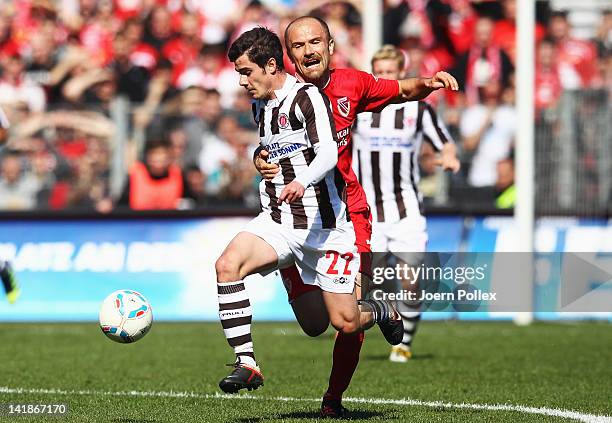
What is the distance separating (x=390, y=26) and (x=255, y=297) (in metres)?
4.25

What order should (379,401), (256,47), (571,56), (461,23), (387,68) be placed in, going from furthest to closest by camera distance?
(461,23) → (571,56) → (387,68) → (379,401) → (256,47)

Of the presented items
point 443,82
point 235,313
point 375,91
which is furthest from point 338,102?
point 235,313

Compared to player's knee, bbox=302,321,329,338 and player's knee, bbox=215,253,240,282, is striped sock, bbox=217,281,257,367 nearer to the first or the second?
player's knee, bbox=215,253,240,282

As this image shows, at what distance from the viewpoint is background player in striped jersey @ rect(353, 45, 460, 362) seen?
37.0 ft

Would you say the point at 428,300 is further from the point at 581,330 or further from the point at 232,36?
the point at 232,36

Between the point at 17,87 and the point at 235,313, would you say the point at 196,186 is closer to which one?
the point at 17,87

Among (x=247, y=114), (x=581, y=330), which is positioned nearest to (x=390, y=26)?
(x=247, y=114)

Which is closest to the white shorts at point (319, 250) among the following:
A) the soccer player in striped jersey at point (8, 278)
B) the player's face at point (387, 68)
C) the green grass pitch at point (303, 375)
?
the green grass pitch at point (303, 375)

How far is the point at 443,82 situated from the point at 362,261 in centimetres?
123

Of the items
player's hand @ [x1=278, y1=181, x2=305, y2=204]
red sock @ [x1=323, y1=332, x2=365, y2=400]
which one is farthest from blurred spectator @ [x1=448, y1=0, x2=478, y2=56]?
player's hand @ [x1=278, y1=181, x2=305, y2=204]

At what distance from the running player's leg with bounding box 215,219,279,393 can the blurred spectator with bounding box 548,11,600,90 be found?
32.1ft

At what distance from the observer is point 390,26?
16.8m

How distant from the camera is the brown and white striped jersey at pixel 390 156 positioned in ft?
37.0

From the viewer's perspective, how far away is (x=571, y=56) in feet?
52.8
